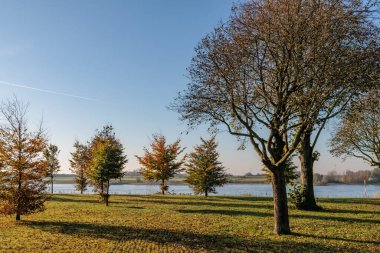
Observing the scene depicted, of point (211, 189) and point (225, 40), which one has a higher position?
point (225, 40)

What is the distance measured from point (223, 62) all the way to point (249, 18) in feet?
7.38

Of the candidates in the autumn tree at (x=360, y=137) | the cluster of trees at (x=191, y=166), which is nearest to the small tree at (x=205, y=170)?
the cluster of trees at (x=191, y=166)

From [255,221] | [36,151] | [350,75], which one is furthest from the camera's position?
[36,151]

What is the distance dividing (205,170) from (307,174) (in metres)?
14.9

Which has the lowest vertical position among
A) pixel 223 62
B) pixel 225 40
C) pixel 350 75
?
pixel 350 75

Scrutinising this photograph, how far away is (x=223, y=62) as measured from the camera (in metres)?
14.2

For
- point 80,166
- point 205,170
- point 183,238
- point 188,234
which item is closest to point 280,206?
point 188,234

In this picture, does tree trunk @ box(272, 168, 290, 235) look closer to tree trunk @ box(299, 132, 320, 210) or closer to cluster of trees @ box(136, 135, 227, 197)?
tree trunk @ box(299, 132, 320, 210)

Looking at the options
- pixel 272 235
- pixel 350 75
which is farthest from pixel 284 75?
pixel 272 235

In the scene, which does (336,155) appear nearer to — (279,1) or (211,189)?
(211,189)

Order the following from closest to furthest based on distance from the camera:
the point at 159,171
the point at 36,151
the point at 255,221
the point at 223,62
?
the point at 223,62 → the point at 255,221 → the point at 36,151 → the point at 159,171

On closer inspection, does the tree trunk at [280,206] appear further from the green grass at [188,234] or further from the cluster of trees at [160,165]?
the cluster of trees at [160,165]

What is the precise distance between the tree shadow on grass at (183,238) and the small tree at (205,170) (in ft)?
68.7

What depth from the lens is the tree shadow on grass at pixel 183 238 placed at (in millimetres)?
11273
